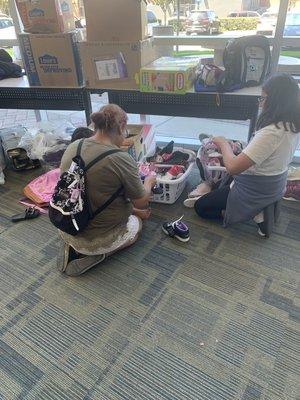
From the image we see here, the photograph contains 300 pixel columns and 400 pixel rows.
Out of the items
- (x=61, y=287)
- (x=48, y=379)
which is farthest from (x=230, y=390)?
(x=61, y=287)

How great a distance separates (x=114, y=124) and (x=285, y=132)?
33.3 inches

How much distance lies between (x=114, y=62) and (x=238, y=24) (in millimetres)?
1035

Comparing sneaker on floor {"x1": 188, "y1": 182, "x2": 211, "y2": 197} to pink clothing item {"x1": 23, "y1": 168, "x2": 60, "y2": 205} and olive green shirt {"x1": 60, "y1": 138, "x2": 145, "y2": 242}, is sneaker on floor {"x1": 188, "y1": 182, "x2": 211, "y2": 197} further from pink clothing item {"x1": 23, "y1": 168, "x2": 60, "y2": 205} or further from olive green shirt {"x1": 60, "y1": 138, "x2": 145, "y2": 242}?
pink clothing item {"x1": 23, "y1": 168, "x2": 60, "y2": 205}

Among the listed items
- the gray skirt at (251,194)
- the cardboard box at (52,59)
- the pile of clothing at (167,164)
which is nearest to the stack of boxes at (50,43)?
the cardboard box at (52,59)

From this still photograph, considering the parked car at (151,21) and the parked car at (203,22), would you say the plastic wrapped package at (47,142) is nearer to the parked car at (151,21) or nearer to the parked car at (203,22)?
the parked car at (151,21)

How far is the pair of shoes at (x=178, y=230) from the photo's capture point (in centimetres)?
191

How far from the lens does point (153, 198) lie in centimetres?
227

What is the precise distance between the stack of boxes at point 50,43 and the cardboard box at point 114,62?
0.13 m

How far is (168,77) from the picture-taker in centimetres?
209

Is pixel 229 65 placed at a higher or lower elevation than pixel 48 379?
A: higher

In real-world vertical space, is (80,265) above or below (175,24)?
below

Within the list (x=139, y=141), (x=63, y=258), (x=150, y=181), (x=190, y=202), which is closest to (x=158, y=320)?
(x=63, y=258)

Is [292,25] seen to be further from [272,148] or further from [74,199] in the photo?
[74,199]

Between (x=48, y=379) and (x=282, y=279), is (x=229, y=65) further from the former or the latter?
(x=48, y=379)
